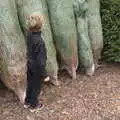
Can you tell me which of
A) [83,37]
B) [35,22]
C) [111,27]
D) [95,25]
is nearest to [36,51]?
[35,22]

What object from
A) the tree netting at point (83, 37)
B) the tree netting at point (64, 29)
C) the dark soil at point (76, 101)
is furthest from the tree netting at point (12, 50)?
the tree netting at point (83, 37)

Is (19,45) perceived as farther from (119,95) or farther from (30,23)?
(119,95)

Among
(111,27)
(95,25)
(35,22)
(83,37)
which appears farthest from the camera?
(111,27)

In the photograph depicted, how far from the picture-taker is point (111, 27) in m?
6.20

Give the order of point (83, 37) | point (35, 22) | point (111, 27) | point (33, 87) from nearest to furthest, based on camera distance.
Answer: point (35, 22)
point (33, 87)
point (83, 37)
point (111, 27)

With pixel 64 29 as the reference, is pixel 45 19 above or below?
above

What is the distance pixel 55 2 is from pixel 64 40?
20.8 inches

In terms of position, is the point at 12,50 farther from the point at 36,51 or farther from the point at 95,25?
the point at 95,25

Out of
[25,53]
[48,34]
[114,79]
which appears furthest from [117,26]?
[25,53]

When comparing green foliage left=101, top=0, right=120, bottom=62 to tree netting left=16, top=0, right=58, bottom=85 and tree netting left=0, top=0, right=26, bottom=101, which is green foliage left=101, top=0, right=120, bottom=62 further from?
tree netting left=0, top=0, right=26, bottom=101

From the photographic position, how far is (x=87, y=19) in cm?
596

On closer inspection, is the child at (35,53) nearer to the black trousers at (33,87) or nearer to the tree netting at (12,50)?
the black trousers at (33,87)

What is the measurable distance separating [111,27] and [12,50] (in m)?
1.75

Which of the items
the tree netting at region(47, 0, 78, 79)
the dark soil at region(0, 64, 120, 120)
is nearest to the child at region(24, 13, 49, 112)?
the dark soil at region(0, 64, 120, 120)
